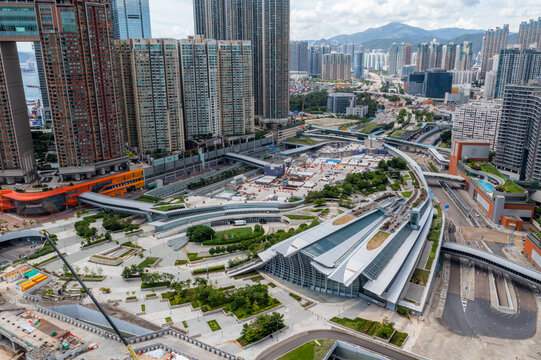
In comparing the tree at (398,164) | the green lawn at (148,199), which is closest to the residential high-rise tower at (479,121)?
the tree at (398,164)

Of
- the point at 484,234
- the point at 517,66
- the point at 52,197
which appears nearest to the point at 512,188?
the point at 484,234

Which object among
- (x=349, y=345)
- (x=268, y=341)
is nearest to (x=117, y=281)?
(x=268, y=341)

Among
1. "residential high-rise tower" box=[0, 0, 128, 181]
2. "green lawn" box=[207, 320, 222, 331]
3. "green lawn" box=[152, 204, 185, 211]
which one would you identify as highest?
"residential high-rise tower" box=[0, 0, 128, 181]

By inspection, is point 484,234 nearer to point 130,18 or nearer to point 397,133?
point 397,133

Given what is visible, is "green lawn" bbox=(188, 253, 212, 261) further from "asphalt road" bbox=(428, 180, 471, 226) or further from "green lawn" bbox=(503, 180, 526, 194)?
"green lawn" bbox=(503, 180, 526, 194)

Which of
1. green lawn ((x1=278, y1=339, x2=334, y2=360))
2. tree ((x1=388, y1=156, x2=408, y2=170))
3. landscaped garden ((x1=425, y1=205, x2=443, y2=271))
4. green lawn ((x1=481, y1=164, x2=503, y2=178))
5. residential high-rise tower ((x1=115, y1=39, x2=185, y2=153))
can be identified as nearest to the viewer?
green lawn ((x1=278, y1=339, x2=334, y2=360))

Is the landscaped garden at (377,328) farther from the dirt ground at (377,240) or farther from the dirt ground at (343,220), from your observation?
the dirt ground at (343,220)

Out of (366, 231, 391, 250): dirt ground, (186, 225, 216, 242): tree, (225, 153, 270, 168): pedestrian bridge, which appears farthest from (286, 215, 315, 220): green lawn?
(225, 153, 270, 168): pedestrian bridge
